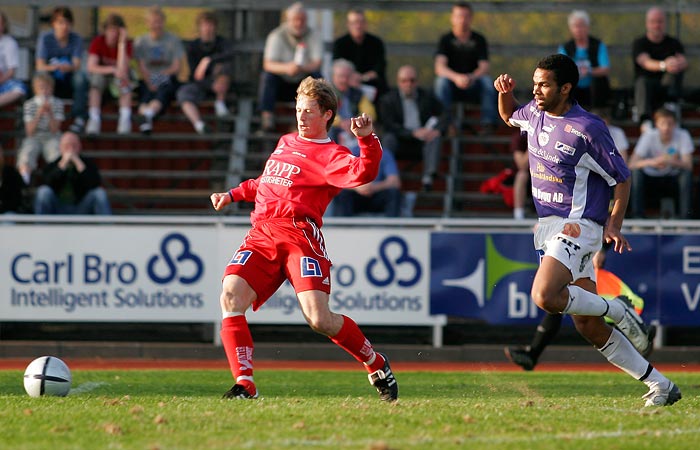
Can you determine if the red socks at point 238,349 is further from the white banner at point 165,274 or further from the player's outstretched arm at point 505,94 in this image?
the white banner at point 165,274

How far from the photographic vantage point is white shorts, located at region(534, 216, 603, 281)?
839cm

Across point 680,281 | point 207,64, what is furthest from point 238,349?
point 207,64

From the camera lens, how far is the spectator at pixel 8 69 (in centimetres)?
1795

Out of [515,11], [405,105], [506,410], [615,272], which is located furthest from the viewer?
[515,11]

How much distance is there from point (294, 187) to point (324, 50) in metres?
11.2

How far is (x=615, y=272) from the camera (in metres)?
14.8

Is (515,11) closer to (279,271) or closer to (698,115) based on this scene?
(698,115)

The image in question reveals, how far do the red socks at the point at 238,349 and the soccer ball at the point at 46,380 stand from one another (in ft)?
4.69

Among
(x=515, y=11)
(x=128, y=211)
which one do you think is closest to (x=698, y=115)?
(x=515, y=11)

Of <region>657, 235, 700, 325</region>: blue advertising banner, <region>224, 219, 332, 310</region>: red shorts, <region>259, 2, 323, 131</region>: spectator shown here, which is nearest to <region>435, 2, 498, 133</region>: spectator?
<region>259, 2, 323, 131</region>: spectator

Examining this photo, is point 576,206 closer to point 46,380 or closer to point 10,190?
point 46,380

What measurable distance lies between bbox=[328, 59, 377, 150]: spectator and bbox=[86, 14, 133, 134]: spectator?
10.6ft

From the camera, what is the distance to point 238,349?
8602 millimetres

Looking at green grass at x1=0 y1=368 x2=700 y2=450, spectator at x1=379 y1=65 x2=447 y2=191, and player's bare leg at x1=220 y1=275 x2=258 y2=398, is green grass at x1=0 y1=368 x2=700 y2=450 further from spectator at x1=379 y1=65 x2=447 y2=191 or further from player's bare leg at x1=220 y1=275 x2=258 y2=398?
spectator at x1=379 y1=65 x2=447 y2=191
